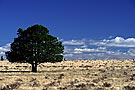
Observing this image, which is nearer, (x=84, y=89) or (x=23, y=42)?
(x=84, y=89)

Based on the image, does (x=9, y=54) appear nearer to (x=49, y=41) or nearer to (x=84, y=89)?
(x=49, y=41)

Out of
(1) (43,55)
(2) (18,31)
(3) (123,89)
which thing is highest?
(2) (18,31)

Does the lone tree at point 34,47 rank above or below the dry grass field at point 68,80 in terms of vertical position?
above

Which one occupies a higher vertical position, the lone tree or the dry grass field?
the lone tree

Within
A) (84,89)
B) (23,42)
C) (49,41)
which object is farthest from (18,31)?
(84,89)

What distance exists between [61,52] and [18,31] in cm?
876

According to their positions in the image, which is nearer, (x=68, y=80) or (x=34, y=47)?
(x=68, y=80)

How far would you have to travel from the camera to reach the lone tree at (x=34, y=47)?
5744cm

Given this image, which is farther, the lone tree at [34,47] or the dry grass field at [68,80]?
the lone tree at [34,47]

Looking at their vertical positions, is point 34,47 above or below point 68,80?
above

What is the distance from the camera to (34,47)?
57.0 metres

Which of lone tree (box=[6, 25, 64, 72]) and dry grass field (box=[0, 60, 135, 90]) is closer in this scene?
dry grass field (box=[0, 60, 135, 90])

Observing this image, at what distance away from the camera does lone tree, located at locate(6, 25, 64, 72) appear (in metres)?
57.4

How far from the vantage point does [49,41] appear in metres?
59.0
